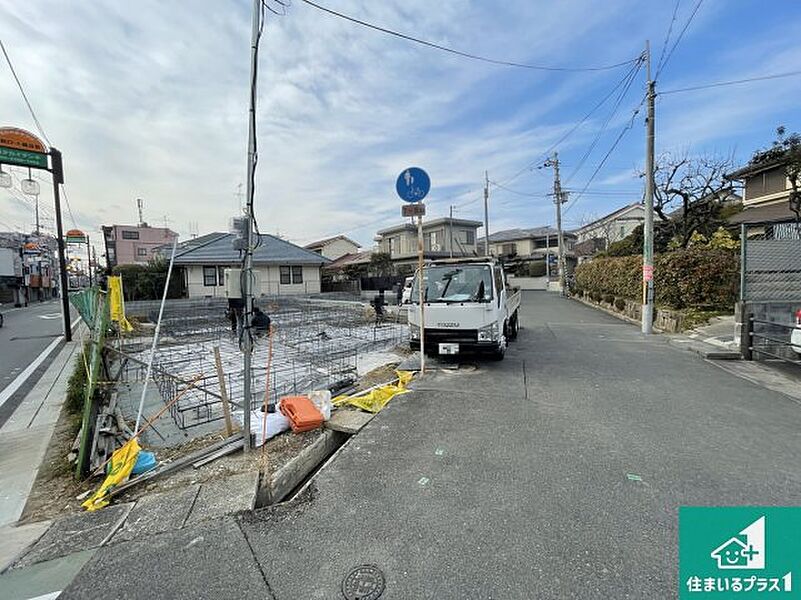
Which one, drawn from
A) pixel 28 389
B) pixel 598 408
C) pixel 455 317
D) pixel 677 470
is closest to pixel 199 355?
pixel 28 389

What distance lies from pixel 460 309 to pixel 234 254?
22696mm

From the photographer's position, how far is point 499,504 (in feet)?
8.95

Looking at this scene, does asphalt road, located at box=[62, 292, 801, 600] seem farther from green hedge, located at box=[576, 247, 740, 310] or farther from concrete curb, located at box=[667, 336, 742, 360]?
green hedge, located at box=[576, 247, 740, 310]

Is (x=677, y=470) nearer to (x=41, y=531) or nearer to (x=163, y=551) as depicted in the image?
(x=163, y=551)

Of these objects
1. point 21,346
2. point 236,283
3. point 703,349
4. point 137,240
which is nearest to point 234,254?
point 21,346

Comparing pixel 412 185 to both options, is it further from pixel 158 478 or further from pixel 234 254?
pixel 234 254

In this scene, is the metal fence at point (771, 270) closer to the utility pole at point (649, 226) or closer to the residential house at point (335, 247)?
the utility pole at point (649, 226)

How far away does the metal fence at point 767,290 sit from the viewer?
7020 millimetres

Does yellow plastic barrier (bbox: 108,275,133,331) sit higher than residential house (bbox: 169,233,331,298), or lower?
lower

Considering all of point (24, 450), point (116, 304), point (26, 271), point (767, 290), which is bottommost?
point (24, 450)

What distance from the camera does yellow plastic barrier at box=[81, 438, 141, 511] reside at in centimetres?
298

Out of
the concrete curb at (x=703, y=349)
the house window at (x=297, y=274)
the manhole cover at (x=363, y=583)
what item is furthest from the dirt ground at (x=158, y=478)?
the house window at (x=297, y=274)

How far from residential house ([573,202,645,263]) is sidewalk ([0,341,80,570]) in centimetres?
4249

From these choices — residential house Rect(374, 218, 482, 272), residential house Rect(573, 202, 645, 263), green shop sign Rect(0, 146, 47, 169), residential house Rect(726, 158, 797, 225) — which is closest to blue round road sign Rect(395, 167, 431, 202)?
green shop sign Rect(0, 146, 47, 169)
